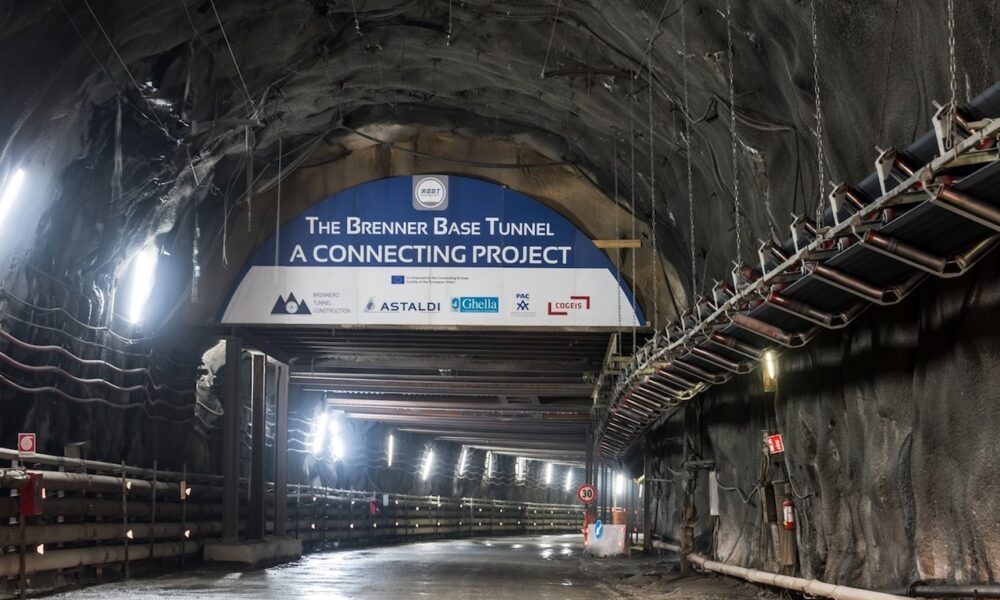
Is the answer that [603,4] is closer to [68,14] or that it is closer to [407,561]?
[68,14]

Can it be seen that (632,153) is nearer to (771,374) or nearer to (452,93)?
(452,93)

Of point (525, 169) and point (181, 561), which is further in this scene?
point (525, 169)

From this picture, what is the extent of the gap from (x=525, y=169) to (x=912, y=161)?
16.7 meters

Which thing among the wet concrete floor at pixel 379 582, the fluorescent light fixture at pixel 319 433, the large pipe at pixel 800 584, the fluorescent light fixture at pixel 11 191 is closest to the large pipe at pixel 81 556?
the wet concrete floor at pixel 379 582

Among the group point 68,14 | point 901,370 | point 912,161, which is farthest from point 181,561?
point 912,161

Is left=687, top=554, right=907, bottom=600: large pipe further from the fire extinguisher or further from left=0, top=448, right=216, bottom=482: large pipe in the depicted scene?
left=0, top=448, right=216, bottom=482: large pipe

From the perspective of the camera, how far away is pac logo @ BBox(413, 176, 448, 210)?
82.5ft

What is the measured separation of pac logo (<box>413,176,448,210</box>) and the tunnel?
10 centimetres

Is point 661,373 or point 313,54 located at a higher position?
point 313,54

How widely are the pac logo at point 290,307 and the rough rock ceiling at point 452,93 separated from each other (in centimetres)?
200

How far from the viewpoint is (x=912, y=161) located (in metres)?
9.23

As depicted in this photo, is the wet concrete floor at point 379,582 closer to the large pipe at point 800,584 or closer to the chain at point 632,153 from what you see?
the large pipe at point 800,584

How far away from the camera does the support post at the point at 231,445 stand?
25188 millimetres

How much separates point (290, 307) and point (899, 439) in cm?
1515
